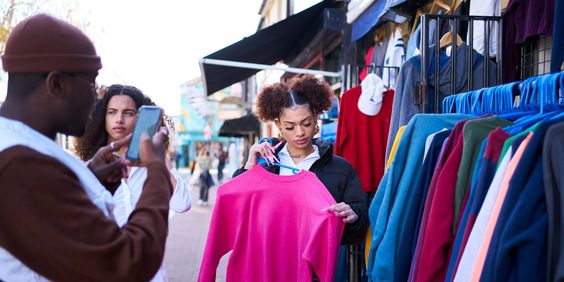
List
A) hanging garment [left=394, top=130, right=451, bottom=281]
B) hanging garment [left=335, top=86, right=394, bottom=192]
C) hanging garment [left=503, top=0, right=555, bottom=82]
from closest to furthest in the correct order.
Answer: hanging garment [left=394, top=130, right=451, bottom=281] → hanging garment [left=503, top=0, right=555, bottom=82] → hanging garment [left=335, top=86, right=394, bottom=192]

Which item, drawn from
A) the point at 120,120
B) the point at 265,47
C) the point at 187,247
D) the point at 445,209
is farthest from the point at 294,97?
the point at 187,247

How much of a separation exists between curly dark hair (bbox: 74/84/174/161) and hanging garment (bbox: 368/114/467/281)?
1.22 m

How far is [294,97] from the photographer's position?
362 centimetres

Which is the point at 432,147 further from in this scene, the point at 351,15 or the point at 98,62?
the point at 351,15

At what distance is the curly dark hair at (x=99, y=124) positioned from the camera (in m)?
3.00

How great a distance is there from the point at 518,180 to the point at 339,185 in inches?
60.2

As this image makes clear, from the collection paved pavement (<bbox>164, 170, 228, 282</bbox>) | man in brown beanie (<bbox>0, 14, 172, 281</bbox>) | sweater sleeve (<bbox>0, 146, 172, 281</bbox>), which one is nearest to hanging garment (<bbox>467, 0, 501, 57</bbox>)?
man in brown beanie (<bbox>0, 14, 172, 281</bbox>)

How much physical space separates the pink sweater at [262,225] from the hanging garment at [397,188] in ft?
1.56

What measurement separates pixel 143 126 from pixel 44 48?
394 millimetres

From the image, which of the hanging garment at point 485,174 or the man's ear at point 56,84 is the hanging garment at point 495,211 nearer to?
the hanging garment at point 485,174

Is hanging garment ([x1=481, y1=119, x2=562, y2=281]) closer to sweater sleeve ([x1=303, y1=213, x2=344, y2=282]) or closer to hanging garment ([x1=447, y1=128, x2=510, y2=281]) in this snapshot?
hanging garment ([x1=447, y1=128, x2=510, y2=281])

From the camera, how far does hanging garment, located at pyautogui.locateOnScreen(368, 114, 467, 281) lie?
2.55 m

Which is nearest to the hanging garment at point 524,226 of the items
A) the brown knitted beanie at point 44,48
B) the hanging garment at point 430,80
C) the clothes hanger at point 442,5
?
the brown knitted beanie at point 44,48

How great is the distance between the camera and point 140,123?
1.74 metres
